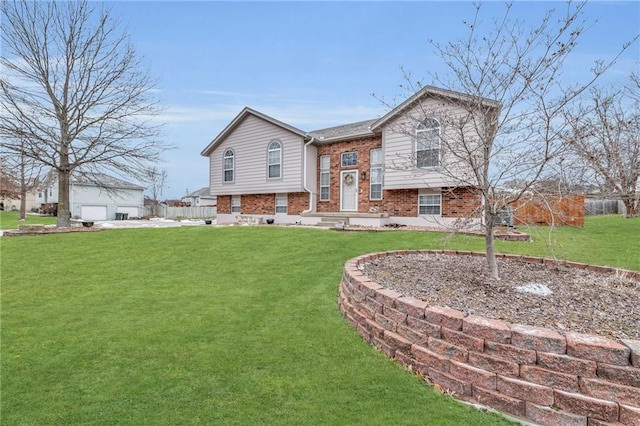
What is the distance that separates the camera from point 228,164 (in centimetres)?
1823

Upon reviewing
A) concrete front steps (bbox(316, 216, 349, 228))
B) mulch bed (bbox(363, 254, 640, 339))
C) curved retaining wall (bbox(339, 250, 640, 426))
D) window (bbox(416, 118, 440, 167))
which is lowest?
curved retaining wall (bbox(339, 250, 640, 426))

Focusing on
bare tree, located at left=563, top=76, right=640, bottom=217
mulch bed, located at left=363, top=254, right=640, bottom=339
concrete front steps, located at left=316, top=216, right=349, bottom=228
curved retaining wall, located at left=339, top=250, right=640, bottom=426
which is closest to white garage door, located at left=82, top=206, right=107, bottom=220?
concrete front steps, located at left=316, top=216, right=349, bottom=228

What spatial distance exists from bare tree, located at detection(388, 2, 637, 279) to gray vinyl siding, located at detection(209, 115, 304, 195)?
37.9ft

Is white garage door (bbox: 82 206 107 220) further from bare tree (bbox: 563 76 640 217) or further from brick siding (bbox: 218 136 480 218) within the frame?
bare tree (bbox: 563 76 640 217)

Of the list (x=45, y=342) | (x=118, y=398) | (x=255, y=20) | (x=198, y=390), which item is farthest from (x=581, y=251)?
(x=255, y=20)

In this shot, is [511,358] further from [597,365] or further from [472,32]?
[472,32]

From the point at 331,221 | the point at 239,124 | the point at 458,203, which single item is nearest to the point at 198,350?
the point at 458,203

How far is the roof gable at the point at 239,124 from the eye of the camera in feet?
51.0

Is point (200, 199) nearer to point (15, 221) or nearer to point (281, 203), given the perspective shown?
point (15, 221)

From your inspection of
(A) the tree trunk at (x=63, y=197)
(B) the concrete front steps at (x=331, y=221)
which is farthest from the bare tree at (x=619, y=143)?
(A) the tree trunk at (x=63, y=197)

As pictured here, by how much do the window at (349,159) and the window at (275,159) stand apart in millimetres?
3329

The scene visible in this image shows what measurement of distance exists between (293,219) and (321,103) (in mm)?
5817

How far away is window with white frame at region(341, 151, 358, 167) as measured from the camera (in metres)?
14.7

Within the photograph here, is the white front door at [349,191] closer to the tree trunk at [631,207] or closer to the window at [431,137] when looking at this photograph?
the window at [431,137]
